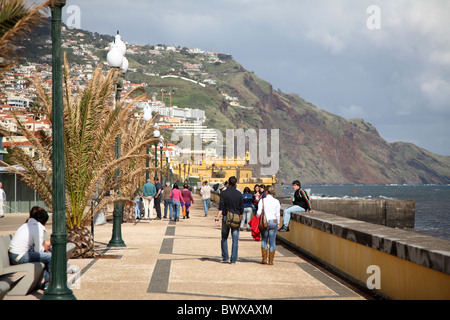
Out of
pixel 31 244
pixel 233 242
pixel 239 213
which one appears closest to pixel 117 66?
pixel 239 213

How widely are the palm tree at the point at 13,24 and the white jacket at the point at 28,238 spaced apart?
2557 mm

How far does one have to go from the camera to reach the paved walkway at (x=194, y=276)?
9086 mm

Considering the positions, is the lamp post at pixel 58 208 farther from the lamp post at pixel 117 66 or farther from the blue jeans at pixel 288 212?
the blue jeans at pixel 288 212

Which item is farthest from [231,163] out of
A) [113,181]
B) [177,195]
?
[113,181]

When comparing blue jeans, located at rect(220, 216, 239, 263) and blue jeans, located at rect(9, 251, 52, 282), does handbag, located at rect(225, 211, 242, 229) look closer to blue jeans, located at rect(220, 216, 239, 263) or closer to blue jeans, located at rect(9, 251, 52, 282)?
blue jeans, located at rect(220, 216, 239, 263)

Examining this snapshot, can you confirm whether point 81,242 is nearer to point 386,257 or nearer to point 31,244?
point 31,244

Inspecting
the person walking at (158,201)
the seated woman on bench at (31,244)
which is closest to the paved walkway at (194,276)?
the seated woman on bench at (31,244)

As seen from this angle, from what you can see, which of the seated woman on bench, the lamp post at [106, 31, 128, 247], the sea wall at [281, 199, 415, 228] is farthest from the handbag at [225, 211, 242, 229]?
the sea wall at [281, 199, 415, 228]

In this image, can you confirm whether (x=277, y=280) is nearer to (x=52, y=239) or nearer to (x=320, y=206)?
(x=52, y=239)

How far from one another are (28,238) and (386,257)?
5517 millimetres

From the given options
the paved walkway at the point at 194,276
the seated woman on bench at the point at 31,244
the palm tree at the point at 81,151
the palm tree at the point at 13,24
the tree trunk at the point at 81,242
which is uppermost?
the palm tree at the point at 13,24

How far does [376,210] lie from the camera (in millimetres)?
48812

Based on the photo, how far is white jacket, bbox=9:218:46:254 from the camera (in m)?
9.05
